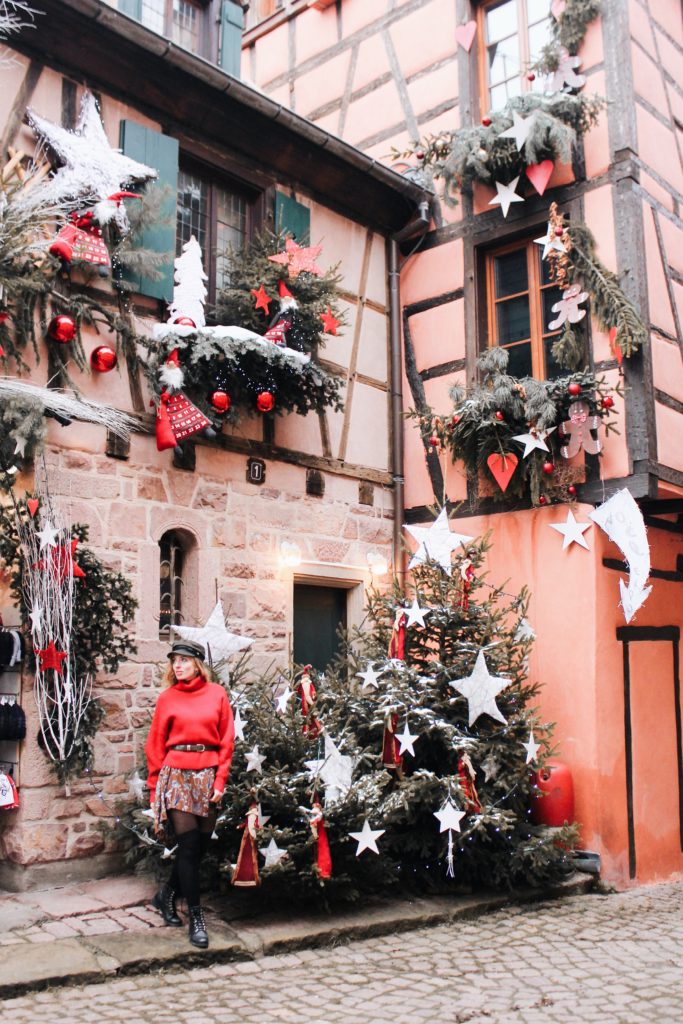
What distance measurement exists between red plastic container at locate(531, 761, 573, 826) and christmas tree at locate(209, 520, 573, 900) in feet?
0.34

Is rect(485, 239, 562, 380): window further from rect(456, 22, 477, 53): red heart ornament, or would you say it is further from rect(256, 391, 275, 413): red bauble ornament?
rect(256, 391, 275, 413): red bauble ornament

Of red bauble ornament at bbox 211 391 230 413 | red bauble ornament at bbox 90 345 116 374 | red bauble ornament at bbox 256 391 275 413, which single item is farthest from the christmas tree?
red bauble ornament at bbox 90 345 116 374

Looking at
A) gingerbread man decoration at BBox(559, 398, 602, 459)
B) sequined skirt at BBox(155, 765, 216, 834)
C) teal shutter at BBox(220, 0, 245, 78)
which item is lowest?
sequined skirt at BBox(155, 765, 216, 834)

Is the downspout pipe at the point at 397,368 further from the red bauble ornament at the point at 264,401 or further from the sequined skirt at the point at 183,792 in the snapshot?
the sequined skirt at the point at 183,792

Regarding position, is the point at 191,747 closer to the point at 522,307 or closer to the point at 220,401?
the point at 220,401

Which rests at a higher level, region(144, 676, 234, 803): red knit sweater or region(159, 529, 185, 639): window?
region(159, 529, 185, 639): window

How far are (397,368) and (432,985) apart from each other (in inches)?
217

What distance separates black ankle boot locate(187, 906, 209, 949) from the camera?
4883mm

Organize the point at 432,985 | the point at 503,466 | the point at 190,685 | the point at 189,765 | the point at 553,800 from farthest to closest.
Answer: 1. the point at 503,466
2. the point at 553,800
3. the point at 190,685
4. the point at 189,765
5. the point at 432,985

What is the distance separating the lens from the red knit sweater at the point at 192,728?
16.6 ft

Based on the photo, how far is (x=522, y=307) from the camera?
8.45 meters

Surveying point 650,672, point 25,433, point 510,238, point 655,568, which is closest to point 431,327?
point 510,238

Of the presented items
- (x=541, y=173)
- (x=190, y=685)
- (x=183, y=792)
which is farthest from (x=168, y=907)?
(x=541, y=173)

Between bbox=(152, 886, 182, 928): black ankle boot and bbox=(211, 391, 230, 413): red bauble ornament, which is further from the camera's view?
bbox=(211, 391, 230, 413): red bauble ornament
